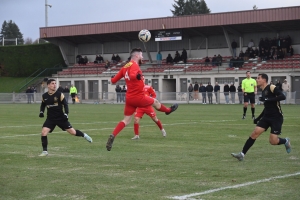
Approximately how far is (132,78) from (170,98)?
116 ft

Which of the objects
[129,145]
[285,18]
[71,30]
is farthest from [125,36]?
[129,145]

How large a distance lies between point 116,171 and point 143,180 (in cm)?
113

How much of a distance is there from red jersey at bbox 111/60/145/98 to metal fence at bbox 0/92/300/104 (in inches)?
1157

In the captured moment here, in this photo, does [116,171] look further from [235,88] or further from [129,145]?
[235,88]

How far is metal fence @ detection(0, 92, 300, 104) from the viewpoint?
4428 centimetres

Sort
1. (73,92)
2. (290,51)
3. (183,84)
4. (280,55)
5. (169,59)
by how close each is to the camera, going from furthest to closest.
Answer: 1. (169,59)
2. (183,84)
3. (290,51)
4. (73,92)
5. (280,55)

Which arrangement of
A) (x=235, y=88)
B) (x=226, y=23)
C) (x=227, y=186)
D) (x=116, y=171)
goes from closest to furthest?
(x=227, y=186) < (x=116, y=171) < (x=235, y=88) < (x=226, y=23)

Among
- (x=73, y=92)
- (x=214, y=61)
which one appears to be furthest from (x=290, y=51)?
(x=73, y=92)

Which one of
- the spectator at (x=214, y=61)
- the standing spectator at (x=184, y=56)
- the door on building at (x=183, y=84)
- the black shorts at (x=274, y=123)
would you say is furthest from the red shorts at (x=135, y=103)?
the standing spectator at (x=184, y=56)

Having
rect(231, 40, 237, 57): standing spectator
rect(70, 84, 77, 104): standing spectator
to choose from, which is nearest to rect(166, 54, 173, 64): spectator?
rect(231, 40, 237, 57): standing spectator

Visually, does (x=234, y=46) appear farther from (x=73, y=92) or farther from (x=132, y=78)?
(x=132, y=78)

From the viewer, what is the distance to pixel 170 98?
4762 cm

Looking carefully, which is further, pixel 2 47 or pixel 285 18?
pixel 2 47

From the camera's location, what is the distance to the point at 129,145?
47.6ft
